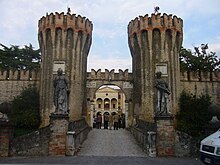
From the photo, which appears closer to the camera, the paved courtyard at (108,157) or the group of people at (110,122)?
the paved courtyard at (108,157)

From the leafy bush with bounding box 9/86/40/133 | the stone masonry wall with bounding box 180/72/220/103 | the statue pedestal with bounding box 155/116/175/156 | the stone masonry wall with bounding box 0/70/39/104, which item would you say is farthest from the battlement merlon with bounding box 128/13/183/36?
the statue pedestal with bounding box 155/116/175/156

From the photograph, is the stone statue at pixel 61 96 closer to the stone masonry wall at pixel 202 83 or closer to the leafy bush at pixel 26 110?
the leafy bush at pixel 26 110

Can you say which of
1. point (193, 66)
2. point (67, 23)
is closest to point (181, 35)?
point (193, 66)

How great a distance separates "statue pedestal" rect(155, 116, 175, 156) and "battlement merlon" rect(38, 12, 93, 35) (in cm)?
1430

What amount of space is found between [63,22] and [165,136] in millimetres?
15271

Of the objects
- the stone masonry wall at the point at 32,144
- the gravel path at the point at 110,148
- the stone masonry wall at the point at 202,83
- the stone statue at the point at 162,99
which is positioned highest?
the stone masonry wall at the point at 202,83

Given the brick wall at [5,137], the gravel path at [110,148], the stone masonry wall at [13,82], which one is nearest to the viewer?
the brick wall at [5,137]

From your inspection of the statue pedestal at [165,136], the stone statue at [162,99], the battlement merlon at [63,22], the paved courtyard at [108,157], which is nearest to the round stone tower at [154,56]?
the battlement merlon at [63,22]

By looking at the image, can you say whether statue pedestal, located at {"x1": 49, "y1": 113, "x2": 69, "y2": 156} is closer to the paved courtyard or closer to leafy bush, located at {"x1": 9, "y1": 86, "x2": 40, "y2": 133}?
the paved courtyard

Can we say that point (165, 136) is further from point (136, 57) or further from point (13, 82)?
point (13, 82)

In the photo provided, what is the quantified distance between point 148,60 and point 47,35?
9.02 meters

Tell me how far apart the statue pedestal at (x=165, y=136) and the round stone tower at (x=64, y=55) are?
38.7 ft

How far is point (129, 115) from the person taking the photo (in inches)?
923

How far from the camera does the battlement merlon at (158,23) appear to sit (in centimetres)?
2234
